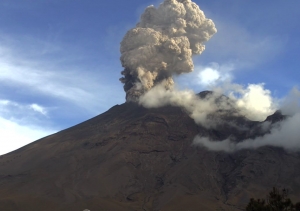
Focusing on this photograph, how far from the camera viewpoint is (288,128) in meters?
145

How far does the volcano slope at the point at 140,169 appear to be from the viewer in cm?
11319

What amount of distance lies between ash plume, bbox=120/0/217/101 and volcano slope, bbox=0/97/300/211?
14.6 meters

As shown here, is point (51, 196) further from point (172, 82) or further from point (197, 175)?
point (172, 82)

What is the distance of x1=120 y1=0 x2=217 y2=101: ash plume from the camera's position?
145 m

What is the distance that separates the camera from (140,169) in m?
132

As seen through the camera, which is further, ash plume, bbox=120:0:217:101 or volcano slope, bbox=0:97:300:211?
ash plume, bbox=120:0:217:101

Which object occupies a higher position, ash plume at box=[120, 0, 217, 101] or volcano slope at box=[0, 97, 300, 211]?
ash plume at box=[120, 0, 217, 101]

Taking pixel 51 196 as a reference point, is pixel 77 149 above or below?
above

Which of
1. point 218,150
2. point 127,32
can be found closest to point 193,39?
point 127,32

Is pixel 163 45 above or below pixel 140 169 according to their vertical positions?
above

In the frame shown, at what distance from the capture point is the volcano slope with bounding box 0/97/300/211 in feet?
371

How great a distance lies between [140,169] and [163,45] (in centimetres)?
4445

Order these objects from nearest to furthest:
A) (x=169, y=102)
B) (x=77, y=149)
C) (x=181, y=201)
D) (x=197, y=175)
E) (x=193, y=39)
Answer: (x=181, y=201) → (x=197, y=175) → (x=77, y=149) → (x=193, y=39) → (x=169, y=102)

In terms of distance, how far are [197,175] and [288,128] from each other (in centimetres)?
4018
